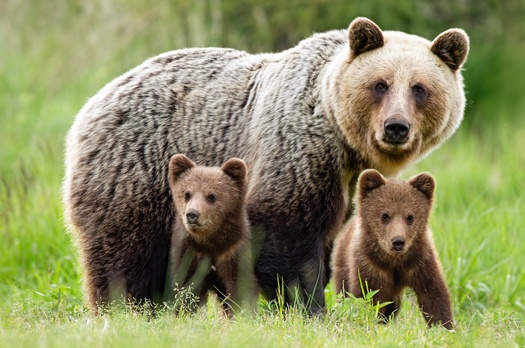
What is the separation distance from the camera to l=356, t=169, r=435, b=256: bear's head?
6695 mm

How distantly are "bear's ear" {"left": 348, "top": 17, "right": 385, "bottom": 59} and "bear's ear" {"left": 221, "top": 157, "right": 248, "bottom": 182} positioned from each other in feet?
3.53

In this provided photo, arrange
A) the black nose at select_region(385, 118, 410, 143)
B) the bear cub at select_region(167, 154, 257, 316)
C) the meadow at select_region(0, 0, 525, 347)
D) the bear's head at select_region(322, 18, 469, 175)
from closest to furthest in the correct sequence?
the meadow at select_region(0, 0, 525, 347)
the black nose at select_region(385, 118, 410, 143)
the bear cub at select_region(167, 154, 257, 316)
the bear's head at select_region(322, 18, 469, 175)

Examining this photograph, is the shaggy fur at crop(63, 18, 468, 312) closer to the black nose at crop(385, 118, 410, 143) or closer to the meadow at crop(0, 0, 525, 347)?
the black nose at crop(385, 118, 410, 143)

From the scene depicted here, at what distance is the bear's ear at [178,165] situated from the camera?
6930 mm

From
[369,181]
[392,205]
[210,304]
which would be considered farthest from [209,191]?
[392,205]

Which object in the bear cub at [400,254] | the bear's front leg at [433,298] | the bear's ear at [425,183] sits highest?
the bear's ear at [425,183]

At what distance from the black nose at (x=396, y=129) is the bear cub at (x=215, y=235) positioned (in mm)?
984

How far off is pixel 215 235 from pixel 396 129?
137 cm

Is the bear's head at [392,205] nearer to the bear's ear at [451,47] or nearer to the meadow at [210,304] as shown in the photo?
the meadow at [210,304]

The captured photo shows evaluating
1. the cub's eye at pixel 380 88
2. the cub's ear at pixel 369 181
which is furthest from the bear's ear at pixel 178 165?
the cub's eye at pixel 380 88

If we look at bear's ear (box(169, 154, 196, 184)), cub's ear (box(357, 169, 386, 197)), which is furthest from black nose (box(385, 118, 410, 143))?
bear's ear (box(169, 154, 196, 184))

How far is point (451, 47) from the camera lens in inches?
278

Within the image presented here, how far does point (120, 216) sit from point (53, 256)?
6.61ft

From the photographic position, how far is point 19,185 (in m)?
9.82
